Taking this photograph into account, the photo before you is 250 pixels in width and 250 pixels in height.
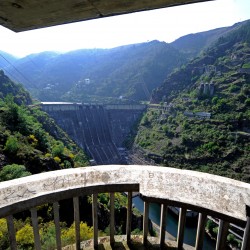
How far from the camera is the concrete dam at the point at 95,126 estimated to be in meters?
49.5

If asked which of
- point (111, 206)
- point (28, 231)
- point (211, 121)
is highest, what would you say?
point (111, 206)

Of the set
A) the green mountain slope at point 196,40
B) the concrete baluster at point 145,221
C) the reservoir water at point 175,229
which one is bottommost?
the reservoir water at point 175,229

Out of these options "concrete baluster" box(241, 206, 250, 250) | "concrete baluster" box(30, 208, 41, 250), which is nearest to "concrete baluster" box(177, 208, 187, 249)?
"concrete baluster" box(241, 206, 250, 250)

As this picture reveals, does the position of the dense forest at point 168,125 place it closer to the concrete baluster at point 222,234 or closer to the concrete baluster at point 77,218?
the concrete baluster at point 77,218

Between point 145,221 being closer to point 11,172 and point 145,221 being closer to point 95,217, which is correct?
point 95,217

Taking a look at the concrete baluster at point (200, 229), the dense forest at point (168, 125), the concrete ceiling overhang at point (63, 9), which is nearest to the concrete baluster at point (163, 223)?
the concrete baluster at point (200, 229)

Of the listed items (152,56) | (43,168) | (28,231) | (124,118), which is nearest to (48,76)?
(152,56)

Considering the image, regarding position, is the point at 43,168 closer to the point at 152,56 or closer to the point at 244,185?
the point at 244,185

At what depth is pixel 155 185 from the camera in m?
2.06

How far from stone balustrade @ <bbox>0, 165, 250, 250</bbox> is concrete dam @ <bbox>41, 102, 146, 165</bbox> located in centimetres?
4447

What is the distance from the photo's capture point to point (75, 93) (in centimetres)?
10044

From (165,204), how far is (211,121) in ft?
142

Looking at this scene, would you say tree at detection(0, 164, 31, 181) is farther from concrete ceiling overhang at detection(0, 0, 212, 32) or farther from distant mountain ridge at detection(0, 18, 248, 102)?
distant mountain ridge at detection(0, 18, 248, 102)

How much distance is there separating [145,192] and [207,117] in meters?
45.0
